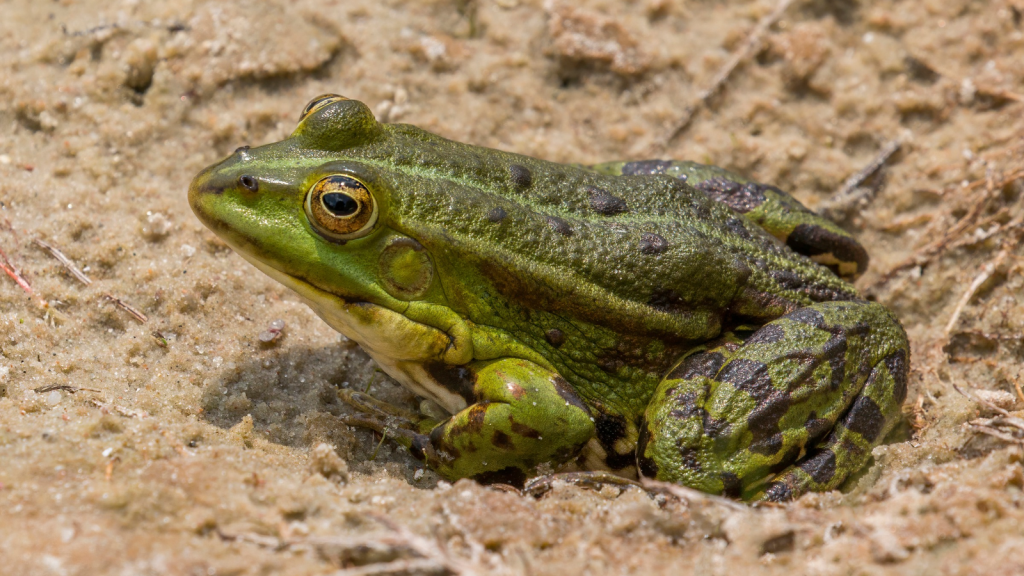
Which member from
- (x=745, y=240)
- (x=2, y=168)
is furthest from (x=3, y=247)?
(x=745, y=240)

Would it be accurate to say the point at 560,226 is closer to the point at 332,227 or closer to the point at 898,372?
the point at 332,227

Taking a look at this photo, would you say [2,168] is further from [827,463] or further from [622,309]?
[827,463]

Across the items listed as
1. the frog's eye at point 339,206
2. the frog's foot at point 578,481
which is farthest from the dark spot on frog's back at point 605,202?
the frog's foot at point 578,481

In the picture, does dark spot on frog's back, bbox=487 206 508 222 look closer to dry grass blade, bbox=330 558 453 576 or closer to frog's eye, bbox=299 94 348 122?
frog's eye, bbox=299 94 348 122

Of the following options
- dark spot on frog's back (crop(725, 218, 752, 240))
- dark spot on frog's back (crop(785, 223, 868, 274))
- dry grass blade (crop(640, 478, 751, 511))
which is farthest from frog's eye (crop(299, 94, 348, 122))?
dark spot on frog's back (crop(785, 223, 868, 274))

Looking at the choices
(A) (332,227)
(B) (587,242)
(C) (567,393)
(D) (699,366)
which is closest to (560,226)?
(B) (587,242)

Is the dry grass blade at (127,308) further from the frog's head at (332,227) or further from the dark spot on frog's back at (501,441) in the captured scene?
the dark spot on frog's back at (501,441)

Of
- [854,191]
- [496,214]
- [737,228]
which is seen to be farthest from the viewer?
[854,191]
